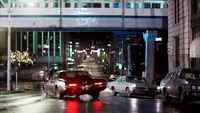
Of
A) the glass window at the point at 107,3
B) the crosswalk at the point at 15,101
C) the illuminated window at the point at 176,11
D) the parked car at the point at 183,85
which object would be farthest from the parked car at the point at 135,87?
the glass window at the point at 107,3

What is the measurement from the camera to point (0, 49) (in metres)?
75.7

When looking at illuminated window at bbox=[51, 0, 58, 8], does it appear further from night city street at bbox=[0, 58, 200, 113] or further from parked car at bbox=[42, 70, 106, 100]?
night city street at bbox=[0, 58, 200, 113]

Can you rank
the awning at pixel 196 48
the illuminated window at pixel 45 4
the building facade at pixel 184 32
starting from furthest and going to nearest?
the illuminated window at pixel 45 4
the building facade at pixel 184 32
the awning at pixel 196 48

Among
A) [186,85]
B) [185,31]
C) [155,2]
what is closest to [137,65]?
[155,2]

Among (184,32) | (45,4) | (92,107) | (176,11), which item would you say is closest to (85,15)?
(45,4)

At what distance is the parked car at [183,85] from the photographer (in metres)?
15.0

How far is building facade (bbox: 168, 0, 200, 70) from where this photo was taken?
2667 centimetres

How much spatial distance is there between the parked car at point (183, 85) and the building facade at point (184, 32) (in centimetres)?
835

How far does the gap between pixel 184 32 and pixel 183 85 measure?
47.5ft

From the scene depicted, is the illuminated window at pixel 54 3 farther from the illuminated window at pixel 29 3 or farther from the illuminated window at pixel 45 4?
the illuminated window at pixel 29 3

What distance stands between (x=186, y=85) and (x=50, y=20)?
22.5 metres

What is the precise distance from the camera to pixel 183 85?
15.4 meters

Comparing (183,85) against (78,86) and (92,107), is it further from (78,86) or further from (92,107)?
(78,86)

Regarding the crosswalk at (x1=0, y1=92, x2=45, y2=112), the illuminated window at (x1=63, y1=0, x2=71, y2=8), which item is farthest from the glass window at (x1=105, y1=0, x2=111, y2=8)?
the crosswalk at (x1=0, y1=92, x2=45, y2=112)
